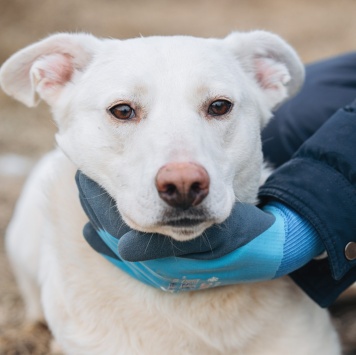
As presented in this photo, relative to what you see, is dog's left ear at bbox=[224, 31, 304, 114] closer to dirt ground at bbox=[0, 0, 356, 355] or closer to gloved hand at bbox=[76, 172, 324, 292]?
gloved hand at bbox=[76, 172, 324, 292]

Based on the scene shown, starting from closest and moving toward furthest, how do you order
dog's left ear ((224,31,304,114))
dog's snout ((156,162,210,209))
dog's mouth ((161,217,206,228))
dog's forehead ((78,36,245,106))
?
dog's snout ((156,162,210,209)), dog's mouth ((161,217,206,228)), dog's forehead ((78,36,245,106)), dog's left ear ((224,31,304,114))

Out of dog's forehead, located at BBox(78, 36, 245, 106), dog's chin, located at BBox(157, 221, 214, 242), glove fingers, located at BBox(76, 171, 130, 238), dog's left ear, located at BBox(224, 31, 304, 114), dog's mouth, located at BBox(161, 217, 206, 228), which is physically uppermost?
dog's forehead, located at BBox(78, 36, 245, 106)

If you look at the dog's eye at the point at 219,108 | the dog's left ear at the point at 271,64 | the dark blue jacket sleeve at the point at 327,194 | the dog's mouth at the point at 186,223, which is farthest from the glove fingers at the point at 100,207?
the dog's left ear at the point at 271,64

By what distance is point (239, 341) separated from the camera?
8.87 feet

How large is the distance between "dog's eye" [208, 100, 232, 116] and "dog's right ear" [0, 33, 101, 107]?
23.9 inches

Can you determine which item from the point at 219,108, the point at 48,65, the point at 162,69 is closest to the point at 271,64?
the point at 219,108

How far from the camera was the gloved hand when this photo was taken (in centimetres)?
238

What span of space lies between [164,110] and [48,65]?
708mm

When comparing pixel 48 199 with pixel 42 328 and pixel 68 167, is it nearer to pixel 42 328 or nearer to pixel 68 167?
pixel 68 167

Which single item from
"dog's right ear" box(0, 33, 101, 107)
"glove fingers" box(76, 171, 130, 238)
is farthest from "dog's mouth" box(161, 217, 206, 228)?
"dog's right ear" box(0, 33, 101, 107)

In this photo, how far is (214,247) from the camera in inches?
93.7

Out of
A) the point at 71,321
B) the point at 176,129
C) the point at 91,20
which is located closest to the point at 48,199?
the point at 71,321

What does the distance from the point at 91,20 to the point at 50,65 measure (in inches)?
274

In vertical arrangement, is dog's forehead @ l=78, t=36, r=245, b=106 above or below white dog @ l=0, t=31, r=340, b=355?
above
